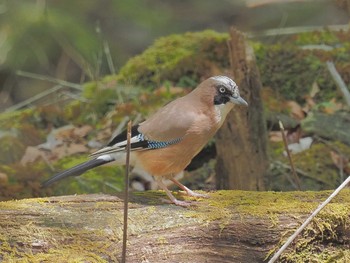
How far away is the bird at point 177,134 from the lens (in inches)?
203

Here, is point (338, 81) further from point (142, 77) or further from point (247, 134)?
point (142, 77)

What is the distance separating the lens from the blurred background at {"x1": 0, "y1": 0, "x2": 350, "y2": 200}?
7.45m

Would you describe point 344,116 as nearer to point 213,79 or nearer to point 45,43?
point 213,79

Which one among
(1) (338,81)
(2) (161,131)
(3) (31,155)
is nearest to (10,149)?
(3) (31,155)

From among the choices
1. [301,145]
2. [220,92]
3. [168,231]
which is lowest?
[168,231]

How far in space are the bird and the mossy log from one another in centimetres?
56

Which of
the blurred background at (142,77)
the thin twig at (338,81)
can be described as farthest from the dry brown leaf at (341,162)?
the thin twig at (338,81)

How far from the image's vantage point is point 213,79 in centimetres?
534

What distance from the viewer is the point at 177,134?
5.15m

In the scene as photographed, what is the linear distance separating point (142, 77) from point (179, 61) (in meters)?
0.52

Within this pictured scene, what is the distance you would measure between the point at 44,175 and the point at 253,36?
5.01m

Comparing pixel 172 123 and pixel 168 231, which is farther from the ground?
pixel 172 123

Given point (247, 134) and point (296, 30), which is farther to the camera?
point (296, 30)

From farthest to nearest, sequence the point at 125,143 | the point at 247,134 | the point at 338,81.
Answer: the point at 338,81, the point at 247,134, the point at 125,143
